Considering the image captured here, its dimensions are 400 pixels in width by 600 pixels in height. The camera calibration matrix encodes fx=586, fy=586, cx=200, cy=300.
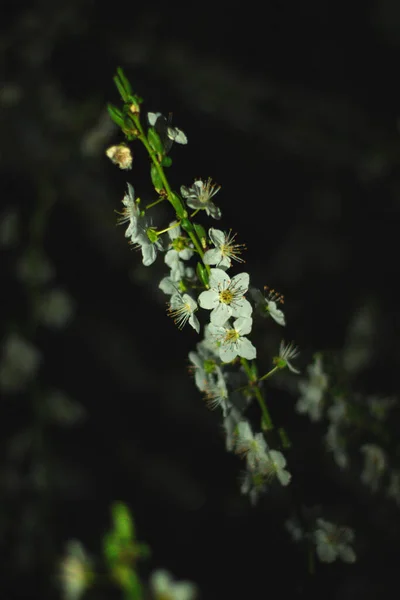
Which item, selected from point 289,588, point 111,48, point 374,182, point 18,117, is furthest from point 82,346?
point 289,588

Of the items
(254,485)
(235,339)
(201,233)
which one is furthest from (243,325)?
(254,485)

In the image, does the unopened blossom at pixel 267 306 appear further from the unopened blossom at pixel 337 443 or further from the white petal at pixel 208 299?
the unopened blossom at pixel 337 443

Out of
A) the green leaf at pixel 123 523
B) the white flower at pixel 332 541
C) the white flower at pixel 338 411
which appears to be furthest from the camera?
the green leaf at pixel 123 523

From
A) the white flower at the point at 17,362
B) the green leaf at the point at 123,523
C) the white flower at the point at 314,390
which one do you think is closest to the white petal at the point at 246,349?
the white flower at the point at 314,390

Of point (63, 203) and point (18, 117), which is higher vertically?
point (63, 203)

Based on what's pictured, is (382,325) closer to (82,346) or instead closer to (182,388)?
(182,388)
